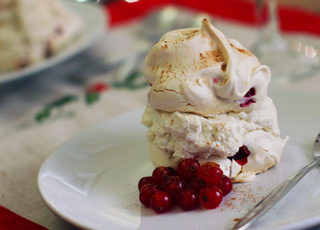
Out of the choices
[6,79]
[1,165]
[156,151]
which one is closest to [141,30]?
[6,79]

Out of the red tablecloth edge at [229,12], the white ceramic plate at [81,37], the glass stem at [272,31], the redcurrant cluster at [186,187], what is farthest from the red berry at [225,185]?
the red tablecloth edge at [229,12]

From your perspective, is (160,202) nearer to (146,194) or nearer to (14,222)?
(146,194)

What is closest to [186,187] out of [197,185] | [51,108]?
[197,185]

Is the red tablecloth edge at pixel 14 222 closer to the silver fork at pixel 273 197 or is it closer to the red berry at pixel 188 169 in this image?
the red berry at pixel 188 169

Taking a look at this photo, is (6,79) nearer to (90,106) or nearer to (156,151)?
(90,106)

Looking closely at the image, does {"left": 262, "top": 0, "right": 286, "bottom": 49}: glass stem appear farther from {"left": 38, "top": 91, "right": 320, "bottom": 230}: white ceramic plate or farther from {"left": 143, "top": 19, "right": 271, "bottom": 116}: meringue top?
{"left": 143, "top": 19, "right": 271, "bottom": 116}: meringue top
